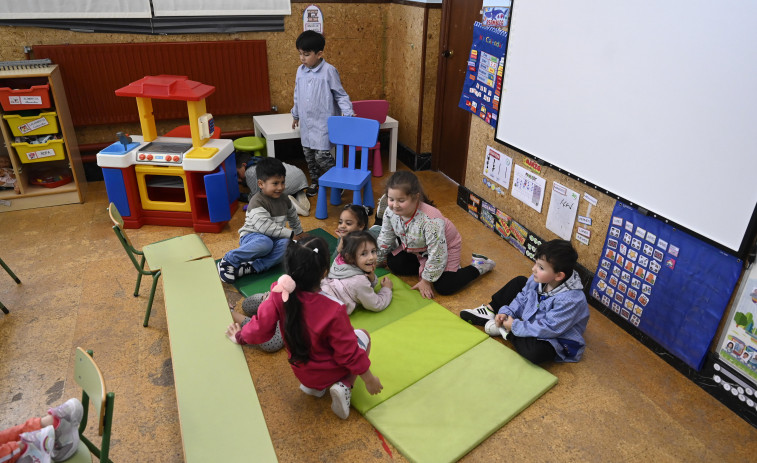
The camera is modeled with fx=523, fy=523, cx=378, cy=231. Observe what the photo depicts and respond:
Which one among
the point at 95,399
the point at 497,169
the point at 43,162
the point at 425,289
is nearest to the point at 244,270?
the point at 425,289

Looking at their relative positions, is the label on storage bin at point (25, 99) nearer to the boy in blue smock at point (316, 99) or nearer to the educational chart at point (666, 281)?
the boy in blue smock at point (316, 99)

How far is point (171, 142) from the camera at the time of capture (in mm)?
4238

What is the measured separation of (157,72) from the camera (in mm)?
4801

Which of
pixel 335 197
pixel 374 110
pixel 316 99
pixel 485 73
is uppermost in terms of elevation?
pixel 485 73

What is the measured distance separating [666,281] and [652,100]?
951mm

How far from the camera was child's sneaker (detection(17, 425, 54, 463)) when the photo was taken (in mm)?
1731

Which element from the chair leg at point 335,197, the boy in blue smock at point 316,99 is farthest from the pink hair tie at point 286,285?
the boy in blue smock at point 316,99

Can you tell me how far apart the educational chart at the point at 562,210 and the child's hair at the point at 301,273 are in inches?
76.4

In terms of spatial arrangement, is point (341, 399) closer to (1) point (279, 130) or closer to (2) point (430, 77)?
(1) point (279, 130)

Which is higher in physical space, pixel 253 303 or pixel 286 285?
pixel 286 285

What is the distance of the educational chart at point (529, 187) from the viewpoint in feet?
12.0

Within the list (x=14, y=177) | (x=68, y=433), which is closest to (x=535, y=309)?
(x=68, y=433)

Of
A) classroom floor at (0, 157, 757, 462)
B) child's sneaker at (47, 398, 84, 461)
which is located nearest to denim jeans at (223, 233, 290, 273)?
classroom floor at (0, 157, 757, 462)

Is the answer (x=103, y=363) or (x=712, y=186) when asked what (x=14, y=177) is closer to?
(x=103, y=363)
